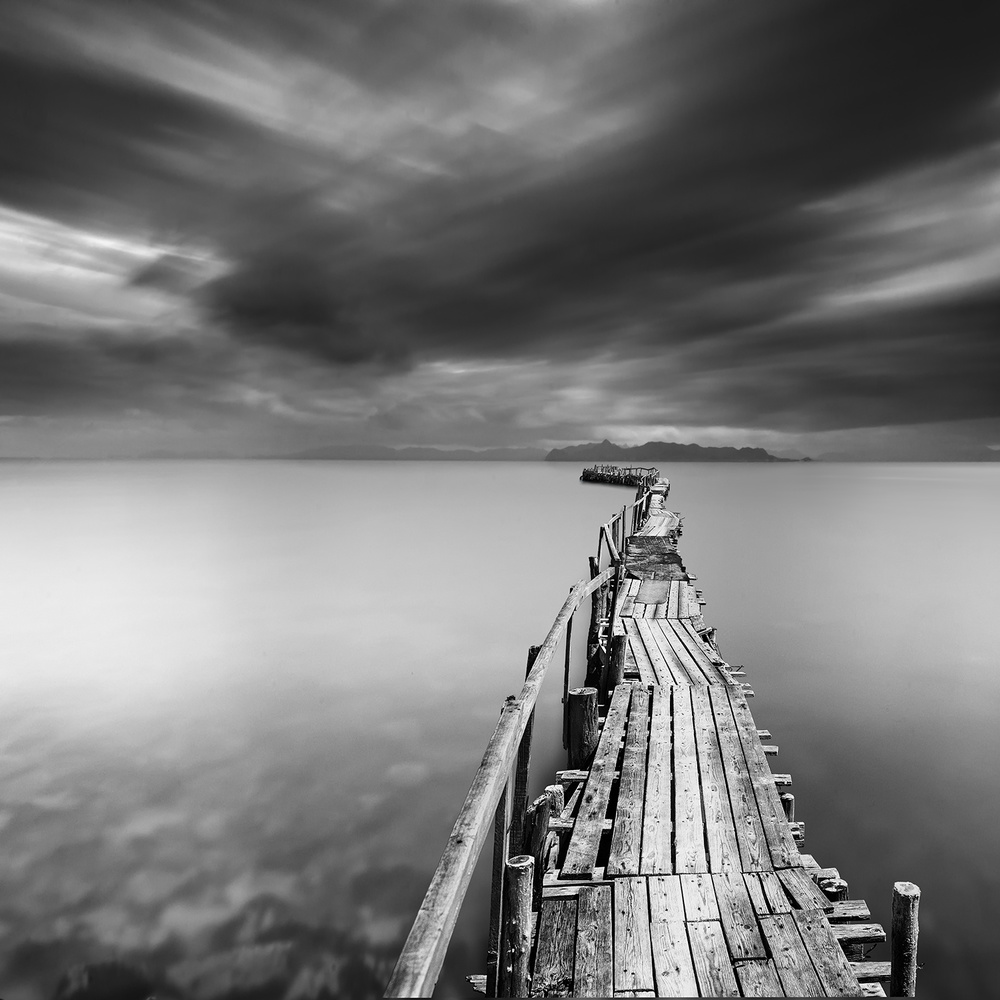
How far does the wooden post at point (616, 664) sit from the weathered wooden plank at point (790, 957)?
4.56 metres

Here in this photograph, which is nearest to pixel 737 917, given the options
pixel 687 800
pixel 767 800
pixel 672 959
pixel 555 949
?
pixel 672 959

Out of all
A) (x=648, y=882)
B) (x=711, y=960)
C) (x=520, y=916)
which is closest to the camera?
(x=520, y=916)

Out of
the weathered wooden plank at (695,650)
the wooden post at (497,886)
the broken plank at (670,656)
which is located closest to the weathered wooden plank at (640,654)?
the broken plank at (670,656)

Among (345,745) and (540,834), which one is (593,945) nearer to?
(540,834)

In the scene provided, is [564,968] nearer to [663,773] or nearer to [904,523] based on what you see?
[663,773]

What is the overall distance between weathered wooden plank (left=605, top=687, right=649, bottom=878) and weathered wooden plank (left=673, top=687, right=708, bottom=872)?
0.31 metres

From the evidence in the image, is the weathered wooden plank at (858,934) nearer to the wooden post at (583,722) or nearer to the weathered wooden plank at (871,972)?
the weathered wooden plank at (871,972)

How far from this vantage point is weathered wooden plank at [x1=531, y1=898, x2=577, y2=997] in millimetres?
3891

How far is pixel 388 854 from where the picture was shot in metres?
7.88

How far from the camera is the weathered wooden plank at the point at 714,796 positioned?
16.7ft

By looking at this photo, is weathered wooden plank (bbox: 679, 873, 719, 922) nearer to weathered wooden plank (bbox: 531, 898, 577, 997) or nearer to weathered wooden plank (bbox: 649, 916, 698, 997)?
weathered wooden plank (bbox: 649, 916, 698, 997)

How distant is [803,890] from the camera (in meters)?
4.68

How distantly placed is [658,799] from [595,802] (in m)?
0.56

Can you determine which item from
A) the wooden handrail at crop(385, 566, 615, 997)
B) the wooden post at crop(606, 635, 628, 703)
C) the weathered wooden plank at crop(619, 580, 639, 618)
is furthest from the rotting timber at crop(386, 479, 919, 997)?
the weathered wooden plank at crop(619, 580, 639, 618)
